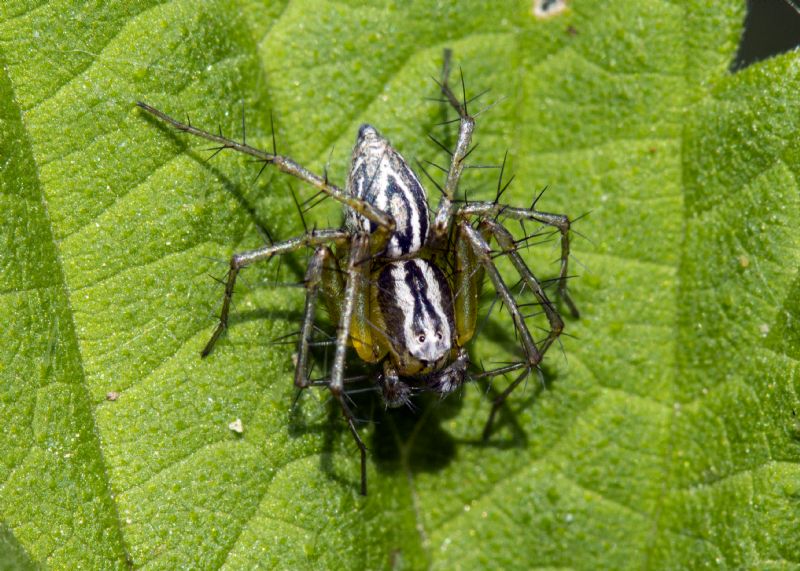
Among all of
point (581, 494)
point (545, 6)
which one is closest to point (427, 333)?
point (581, 494)

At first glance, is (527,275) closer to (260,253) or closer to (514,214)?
(514,214)

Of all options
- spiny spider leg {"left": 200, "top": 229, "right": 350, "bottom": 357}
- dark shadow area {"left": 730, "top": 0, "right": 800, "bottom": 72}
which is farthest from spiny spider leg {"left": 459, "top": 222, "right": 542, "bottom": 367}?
dark shadow area {"left": 730, "top": 0, "right": 800, "bottom": 72}

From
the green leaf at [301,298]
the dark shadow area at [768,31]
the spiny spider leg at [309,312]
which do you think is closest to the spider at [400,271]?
the spiny spider leg at [309,312]

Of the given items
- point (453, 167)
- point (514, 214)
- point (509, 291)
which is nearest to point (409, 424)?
point (509, 291)

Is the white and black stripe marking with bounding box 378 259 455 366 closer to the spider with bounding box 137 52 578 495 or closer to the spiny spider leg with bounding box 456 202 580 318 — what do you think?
the spider with bounding box 137 52 578 495

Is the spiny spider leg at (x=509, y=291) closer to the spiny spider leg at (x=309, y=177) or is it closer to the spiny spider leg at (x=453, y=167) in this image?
the spiny spider leg at (x=453, y=167)
